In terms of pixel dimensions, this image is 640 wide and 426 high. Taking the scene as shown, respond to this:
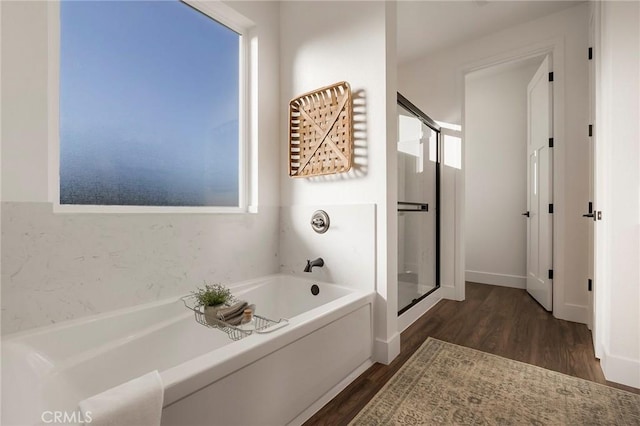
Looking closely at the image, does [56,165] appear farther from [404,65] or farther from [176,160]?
[404,65]

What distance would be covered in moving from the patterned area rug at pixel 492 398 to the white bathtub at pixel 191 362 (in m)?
0.28

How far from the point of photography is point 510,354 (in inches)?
80.7

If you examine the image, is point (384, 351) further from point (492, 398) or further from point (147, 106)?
point (147, 106)

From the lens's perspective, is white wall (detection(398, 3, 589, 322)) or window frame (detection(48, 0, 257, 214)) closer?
window frame (detection(48, 0, 257, 214))

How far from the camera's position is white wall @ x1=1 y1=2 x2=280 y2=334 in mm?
1268

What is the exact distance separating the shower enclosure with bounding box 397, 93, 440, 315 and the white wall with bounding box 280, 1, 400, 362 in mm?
480

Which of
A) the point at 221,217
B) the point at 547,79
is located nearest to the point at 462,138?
the point at 547,79

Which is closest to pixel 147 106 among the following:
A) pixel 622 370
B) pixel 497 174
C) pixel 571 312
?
pixel 622 370

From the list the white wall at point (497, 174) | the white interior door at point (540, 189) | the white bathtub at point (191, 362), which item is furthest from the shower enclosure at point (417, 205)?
the white wall at point (497, 174)

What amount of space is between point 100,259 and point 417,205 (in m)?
2.48

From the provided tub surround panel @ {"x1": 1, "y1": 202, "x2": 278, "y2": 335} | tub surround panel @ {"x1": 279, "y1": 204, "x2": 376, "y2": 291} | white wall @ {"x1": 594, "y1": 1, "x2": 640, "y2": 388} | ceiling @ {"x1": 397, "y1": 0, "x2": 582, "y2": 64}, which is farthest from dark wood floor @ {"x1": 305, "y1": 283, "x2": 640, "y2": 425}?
ceiling @ {"x1": 397, "y1": 0, "x2": 582, "y2": 64}

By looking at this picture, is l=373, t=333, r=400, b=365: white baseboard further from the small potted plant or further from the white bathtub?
the small potted plant

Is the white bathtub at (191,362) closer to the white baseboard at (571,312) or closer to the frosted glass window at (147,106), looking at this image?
the frosted glass window at (147,106)

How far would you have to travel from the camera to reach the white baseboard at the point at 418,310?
2494 mm
